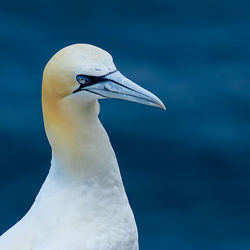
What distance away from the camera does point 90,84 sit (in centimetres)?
635

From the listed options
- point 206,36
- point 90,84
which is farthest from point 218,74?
point 90,84

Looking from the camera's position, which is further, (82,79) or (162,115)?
(162,115)

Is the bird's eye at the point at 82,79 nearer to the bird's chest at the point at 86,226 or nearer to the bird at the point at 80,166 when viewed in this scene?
the bird at the point at 80,166

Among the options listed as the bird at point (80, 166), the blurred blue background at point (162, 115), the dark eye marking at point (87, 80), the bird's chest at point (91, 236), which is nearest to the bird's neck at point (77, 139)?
the bird at point (80, 166)

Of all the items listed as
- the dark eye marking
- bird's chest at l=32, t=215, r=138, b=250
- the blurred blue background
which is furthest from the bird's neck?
the blurred blue background

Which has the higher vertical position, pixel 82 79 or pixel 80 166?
pixel 82 79

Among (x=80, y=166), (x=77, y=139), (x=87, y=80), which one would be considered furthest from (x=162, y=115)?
(x=87, y=80)

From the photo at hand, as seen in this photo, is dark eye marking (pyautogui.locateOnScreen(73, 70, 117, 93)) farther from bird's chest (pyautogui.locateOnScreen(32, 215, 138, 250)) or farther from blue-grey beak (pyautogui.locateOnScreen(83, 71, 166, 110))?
bird's chest (pyautogui.locateOnScreen(32, 215, 138, 250))

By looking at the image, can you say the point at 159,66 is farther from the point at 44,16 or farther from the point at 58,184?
the point at 58,184

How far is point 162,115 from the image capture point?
384 inches

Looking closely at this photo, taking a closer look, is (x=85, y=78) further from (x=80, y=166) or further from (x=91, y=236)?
(x=91, y=236)

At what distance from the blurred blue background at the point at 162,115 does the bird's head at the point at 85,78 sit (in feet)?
9.72

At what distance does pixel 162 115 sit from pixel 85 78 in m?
3.50

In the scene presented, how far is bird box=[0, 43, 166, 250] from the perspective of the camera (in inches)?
250
